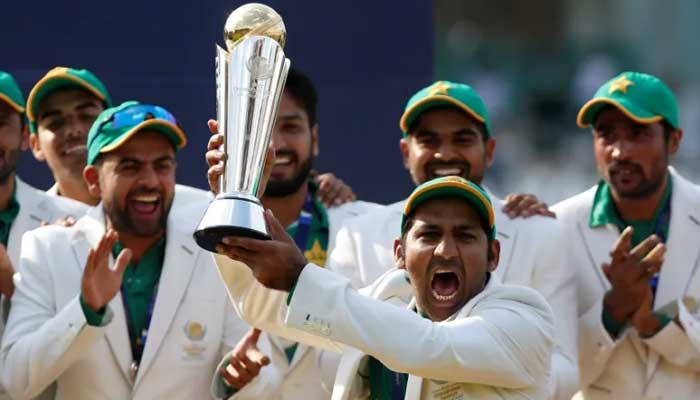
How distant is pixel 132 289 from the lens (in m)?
6.62

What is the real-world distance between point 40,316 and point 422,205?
6.22 ft

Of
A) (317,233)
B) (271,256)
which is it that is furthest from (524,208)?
(271,256)

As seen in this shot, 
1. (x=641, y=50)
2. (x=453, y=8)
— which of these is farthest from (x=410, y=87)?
(x=453, y=8)

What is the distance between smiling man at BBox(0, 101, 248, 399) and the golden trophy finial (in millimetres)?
1665

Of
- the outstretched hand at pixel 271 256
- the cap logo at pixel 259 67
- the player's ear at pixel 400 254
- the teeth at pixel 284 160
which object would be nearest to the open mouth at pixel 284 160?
the teeth at pixel 284 160

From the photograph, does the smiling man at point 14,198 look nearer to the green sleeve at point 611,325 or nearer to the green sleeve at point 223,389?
the green sleeve at point 223,389

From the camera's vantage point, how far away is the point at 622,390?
7059mm

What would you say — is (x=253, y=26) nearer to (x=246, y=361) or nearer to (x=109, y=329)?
(x=246, y=361)

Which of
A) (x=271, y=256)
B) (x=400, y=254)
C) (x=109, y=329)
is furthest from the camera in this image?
(x=109, y=329)

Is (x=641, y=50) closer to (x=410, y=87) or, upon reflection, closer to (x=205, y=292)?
(x=410, y=87)

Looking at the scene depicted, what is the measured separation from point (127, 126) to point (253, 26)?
5.89 feet

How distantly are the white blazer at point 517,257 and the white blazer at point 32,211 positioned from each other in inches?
42.7

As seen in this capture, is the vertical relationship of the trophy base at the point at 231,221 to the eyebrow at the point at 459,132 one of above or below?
below

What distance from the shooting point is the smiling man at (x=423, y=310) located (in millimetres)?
4734
